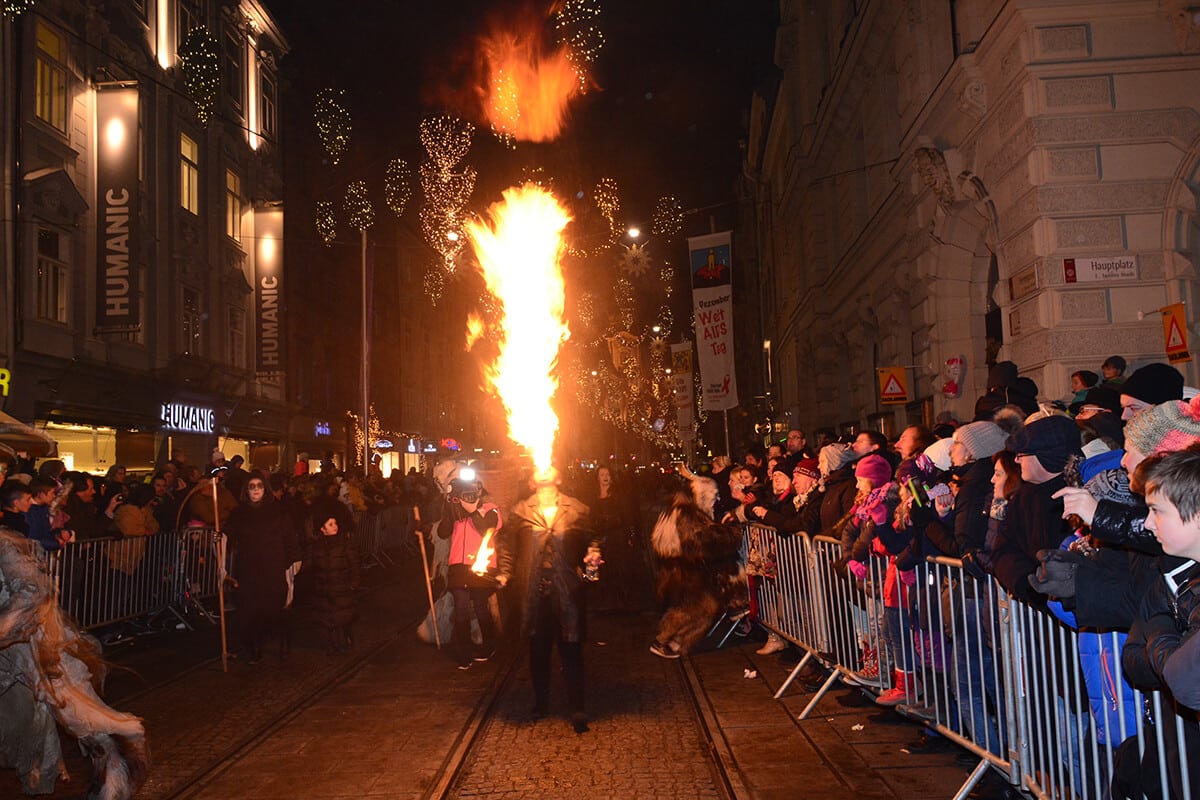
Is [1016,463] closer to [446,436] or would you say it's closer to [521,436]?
[521,436]

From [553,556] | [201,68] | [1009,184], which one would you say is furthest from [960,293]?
[201,68]

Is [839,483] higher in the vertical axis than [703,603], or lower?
higher

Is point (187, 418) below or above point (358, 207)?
below

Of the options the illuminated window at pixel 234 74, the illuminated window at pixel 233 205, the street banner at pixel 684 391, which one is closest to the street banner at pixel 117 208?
the illuminated window at pixel 233 205

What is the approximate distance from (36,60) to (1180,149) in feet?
64.3

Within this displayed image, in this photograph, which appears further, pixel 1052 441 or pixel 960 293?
pixel 960 293

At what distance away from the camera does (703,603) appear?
10.3m

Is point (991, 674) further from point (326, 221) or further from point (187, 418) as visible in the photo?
point (326, 221)

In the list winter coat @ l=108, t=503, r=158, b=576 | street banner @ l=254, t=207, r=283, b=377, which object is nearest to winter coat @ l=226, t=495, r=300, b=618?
winter coat @ l=108, t=503, r=158, b=576

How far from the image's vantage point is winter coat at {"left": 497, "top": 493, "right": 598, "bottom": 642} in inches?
312

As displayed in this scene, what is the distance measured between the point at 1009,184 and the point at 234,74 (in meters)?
25.0

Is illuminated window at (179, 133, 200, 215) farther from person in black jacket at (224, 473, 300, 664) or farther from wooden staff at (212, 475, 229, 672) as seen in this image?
person in black jacket at (224, 473, 300, 664)

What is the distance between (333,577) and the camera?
10.9 metres

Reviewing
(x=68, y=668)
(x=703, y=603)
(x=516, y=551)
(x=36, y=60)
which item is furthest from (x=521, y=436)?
(x=68, y=668)
